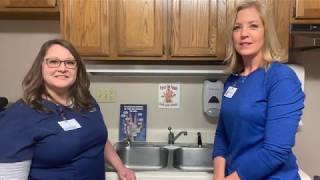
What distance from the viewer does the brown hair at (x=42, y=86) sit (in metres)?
1.46

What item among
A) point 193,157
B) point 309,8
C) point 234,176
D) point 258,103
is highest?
point 309,8

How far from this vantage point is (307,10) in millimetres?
2033

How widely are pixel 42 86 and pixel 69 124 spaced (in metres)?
0.19

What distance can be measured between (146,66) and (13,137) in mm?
1106

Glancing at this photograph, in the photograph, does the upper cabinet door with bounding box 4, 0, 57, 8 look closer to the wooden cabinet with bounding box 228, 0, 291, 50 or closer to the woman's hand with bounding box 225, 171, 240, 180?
the wooden cabinet with bounding box 228, 0, 291, 50

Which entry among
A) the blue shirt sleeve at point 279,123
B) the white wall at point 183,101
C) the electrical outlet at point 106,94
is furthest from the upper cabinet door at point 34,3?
the blue shirt sleeve at point 279,123

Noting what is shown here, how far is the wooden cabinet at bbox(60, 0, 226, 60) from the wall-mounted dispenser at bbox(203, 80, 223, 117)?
33 centimetres

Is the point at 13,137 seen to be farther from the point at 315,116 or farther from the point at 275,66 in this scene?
the point at 315,116

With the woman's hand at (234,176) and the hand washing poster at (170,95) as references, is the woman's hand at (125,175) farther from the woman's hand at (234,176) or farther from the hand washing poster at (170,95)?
the hand washing poster at (170,95)

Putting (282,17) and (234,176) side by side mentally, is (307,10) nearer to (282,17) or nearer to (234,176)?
(282,17)

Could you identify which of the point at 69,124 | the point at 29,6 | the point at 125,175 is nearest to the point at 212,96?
the point at 125,175

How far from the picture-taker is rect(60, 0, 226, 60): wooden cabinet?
82.3 inches

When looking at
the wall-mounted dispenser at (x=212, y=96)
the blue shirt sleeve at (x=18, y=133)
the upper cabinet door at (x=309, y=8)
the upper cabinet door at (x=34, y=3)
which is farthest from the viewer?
the wall-mounted dispenser at (x=212, y=96)

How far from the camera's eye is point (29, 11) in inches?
86.7
